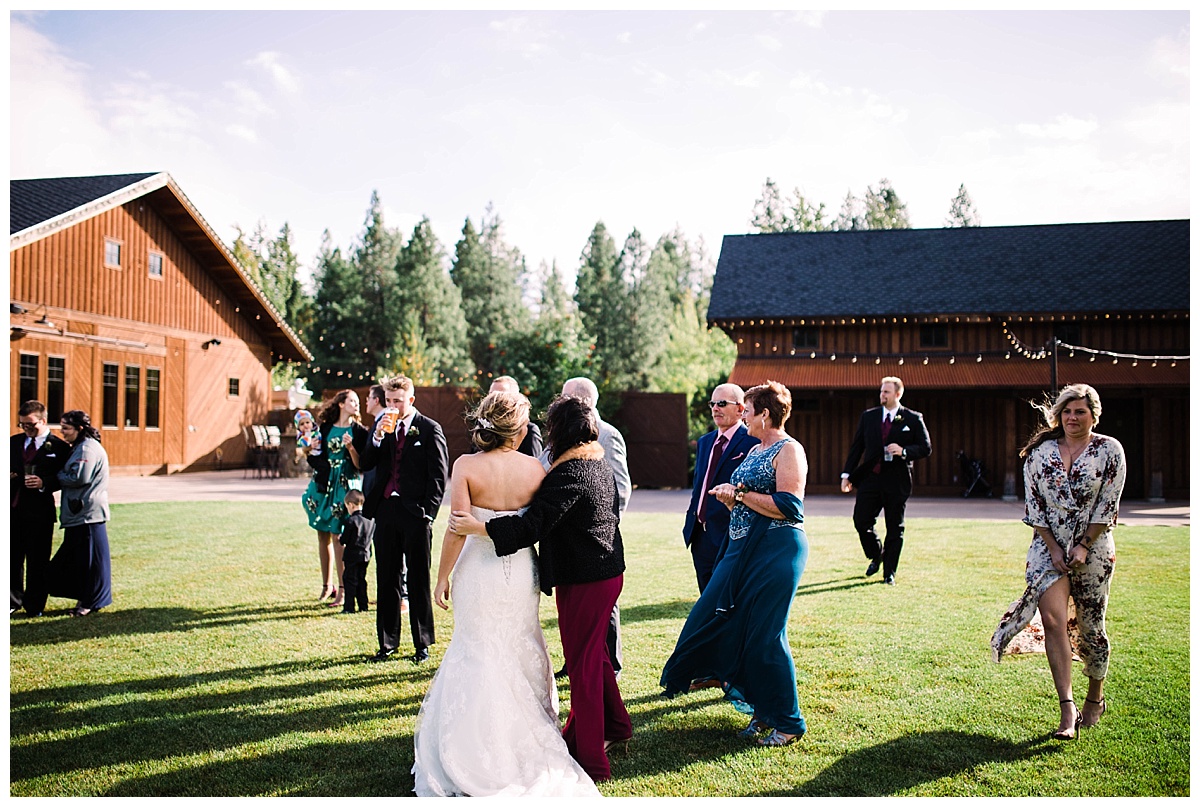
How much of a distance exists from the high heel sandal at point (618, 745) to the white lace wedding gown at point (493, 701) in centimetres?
39

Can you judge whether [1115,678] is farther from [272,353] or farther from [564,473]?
[272,353]

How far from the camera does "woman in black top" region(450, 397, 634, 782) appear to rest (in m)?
4.14

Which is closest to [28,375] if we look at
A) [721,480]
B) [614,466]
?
[614,466]

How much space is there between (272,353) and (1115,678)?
28.8 m

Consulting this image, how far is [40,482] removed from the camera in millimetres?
7613

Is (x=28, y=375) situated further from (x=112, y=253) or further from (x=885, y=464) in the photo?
(x=885, y=464)

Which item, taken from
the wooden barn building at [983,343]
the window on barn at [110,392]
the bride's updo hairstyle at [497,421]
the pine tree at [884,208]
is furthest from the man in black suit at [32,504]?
the pine tree at [884,208]

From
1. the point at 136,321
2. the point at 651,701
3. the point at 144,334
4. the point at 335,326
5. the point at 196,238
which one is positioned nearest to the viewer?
the point at 651,701

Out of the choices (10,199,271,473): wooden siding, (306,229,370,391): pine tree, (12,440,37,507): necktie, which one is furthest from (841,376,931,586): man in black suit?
(306,229,370,391): pine tree

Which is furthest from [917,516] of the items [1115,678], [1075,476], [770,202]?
[770,202]

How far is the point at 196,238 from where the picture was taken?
84.2 feet

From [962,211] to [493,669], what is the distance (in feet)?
195

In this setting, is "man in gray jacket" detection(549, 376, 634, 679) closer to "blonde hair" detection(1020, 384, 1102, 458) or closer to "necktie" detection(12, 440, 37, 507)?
"blonde hair" detection(1020, 384, 1102, 458)

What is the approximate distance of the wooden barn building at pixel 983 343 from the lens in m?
21.5
